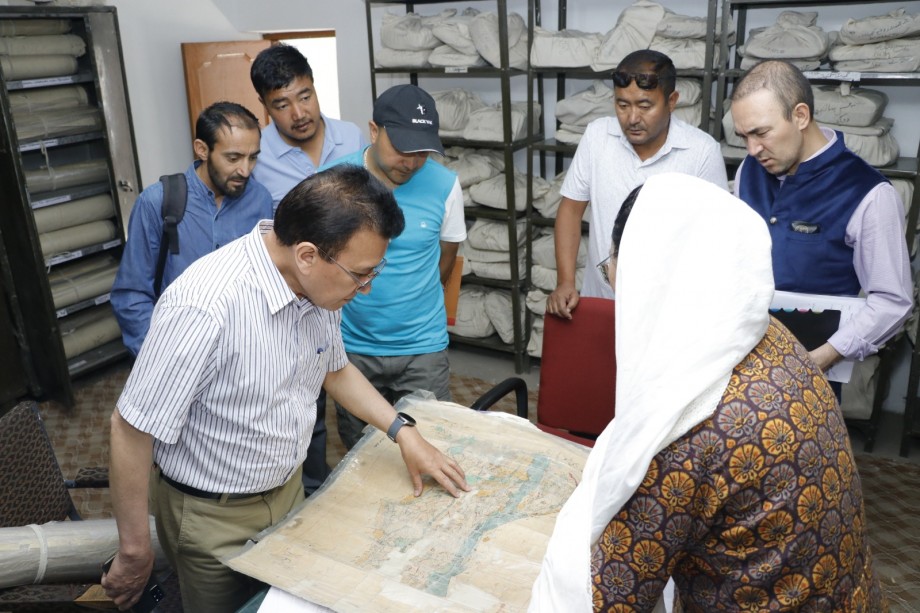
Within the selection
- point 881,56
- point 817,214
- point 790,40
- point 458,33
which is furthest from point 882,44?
point 458,33

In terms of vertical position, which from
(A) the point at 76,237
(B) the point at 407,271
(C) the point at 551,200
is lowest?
(A) the point at 76,237

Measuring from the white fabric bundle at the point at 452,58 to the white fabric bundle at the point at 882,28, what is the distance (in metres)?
1.95

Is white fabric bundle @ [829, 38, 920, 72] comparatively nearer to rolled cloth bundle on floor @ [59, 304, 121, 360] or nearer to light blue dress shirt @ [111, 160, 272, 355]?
light blue dress shirt @ [111, 160, 272, 355]

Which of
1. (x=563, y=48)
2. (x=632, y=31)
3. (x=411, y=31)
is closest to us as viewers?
(x=632, y=31)

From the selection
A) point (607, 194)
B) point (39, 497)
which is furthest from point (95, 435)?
point (607, 194)

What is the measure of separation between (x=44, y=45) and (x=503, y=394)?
3.65 metres

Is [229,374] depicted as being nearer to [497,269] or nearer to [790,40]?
[790,40]

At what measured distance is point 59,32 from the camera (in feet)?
14.5

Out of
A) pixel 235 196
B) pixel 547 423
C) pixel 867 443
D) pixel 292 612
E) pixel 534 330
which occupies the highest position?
pixel 235 196

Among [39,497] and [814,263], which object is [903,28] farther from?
[39,497]

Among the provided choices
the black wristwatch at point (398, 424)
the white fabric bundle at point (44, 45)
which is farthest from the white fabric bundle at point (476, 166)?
the black wristwatch at point (398, 424)

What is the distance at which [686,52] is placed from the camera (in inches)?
148

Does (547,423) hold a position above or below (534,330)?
above

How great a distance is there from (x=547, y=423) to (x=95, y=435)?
2.88 meters
